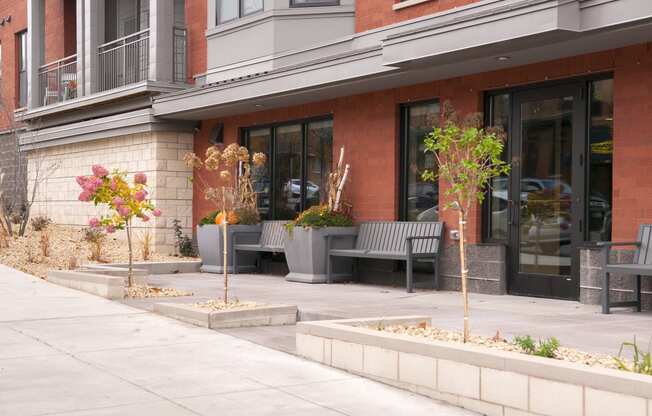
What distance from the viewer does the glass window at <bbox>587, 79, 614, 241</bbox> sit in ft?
36.4

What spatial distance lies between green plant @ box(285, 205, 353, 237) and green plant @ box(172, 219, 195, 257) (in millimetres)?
4980

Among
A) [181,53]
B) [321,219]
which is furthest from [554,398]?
[181,53]

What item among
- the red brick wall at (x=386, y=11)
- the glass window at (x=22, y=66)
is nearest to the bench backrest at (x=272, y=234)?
the red brick wall at (x=386, y=11)

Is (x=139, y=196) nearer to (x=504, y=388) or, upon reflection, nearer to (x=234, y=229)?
(x=234, y=229)

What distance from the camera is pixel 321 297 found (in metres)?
11.9

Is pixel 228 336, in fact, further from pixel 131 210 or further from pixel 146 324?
pixel 131 210

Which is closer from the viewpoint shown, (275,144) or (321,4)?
(321,4)

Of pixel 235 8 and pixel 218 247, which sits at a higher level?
pixel 235 8

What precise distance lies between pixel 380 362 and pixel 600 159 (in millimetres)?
5650

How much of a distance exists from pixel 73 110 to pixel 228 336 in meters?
15.4

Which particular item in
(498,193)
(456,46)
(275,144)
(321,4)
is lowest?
(498,193)

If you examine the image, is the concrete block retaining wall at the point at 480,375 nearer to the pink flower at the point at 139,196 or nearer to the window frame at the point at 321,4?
the pink flower at the point at 139,196

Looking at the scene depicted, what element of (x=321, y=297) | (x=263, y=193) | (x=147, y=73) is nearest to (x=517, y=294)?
(x=321, y=297)

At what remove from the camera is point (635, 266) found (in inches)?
382
